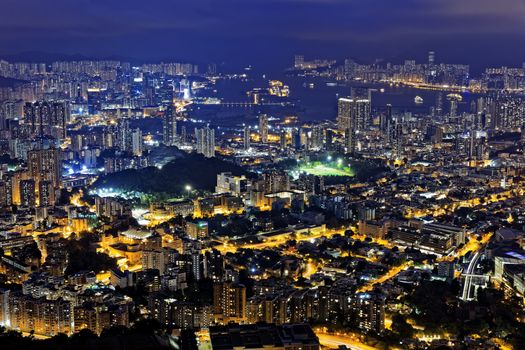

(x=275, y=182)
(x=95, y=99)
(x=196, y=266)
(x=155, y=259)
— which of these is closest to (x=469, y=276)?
(x=196, y=266)

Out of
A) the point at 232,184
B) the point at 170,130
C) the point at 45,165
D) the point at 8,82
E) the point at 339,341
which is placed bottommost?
the point at 339,341

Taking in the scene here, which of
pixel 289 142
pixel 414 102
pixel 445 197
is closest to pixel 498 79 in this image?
pixel 414 102

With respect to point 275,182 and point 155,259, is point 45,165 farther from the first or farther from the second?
point 155,259

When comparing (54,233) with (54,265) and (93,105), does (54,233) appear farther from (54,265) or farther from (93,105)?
(93,105)

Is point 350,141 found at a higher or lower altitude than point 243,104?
lower

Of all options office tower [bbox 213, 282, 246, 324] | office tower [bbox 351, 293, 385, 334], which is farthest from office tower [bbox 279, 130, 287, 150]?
office tower [bbox 351, 293, 385, 334]

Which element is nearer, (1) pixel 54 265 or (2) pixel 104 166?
(1) pixel 54 265
